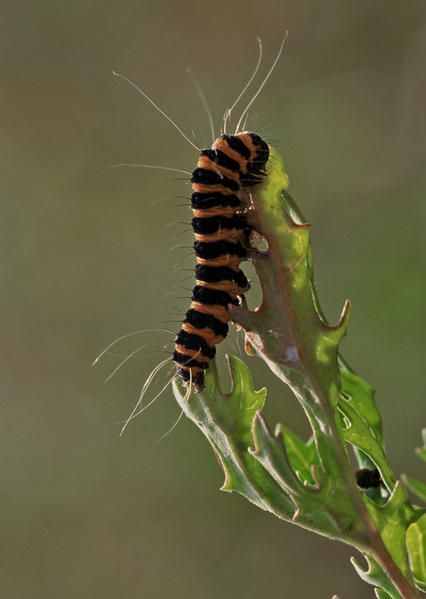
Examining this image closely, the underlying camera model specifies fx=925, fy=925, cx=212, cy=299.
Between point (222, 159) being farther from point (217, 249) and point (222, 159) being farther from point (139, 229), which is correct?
point (139, 229)

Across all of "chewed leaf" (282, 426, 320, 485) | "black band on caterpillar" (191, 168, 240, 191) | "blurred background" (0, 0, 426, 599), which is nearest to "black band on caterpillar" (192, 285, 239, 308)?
"black band on caterpillar" (191, 168, 240, 191)

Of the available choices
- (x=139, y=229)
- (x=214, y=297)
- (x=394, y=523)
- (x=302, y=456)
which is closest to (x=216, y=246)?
(x=214, y=297)

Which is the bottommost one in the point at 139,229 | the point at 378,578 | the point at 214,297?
the point at 378,578

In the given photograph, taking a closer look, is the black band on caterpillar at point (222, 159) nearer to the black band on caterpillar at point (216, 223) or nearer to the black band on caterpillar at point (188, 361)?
the black band on caterpillar at point (216, 223)

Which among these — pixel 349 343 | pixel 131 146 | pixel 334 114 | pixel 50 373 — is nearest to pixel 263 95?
pixel 334 114

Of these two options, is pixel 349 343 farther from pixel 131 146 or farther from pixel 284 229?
A: pixel 284 229

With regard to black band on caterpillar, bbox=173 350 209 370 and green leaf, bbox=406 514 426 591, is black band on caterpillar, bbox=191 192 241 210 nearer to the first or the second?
black band on caterpillar, bbox=173 350 209 370
